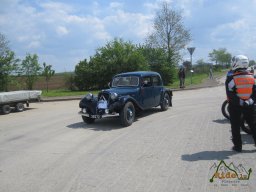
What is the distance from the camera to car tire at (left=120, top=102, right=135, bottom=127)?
9.81m

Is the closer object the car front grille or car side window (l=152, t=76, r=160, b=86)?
the car front grille

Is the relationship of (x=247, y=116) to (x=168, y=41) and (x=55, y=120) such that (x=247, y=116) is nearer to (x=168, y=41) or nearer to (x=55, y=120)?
(x=55, y=120)

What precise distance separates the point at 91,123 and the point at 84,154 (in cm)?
390

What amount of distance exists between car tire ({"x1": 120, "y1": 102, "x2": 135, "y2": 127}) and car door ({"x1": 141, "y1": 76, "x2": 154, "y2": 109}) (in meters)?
0.98

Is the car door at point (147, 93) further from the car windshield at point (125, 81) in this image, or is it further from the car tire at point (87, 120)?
the car tire at point (87, 120)

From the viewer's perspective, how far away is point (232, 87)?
21.3 ft

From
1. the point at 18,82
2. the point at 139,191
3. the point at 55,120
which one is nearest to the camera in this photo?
the point at 139,191

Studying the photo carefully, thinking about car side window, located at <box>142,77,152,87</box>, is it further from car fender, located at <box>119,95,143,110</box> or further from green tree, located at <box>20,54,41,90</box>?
green tree, located at <box>20,54,41,90</box>

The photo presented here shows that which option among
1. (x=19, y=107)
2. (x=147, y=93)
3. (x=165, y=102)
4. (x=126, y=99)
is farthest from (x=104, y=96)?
(x=19, y=107)

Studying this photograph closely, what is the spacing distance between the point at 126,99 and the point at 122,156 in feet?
12.4

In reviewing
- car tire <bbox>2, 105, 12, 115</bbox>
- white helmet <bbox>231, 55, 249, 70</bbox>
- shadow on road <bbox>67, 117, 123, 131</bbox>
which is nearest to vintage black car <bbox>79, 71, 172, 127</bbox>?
shadow on road <bbox>67, 117, 123, 131</bbox>

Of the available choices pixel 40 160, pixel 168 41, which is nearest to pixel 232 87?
pixel 40 160

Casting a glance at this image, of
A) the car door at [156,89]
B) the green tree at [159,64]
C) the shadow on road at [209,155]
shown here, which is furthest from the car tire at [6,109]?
the green tree at [159,64]

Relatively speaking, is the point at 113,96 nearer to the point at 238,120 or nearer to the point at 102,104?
the point at 102,104
